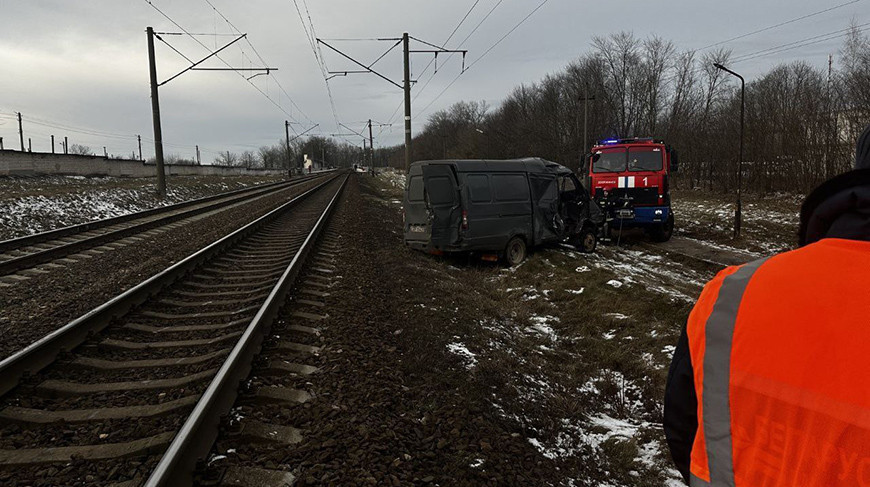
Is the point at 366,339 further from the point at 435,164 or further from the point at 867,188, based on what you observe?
the point at 435,164

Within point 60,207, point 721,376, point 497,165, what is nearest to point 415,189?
point 497,165

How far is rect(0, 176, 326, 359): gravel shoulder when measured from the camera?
5.80m

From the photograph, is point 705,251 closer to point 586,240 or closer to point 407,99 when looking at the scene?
point 586,240

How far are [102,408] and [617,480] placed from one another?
4021 millimetres

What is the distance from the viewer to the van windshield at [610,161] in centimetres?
1535

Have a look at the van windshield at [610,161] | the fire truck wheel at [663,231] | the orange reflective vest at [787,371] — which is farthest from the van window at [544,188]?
the orange reflective vest at [787,371]

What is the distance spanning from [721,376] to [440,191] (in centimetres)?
931

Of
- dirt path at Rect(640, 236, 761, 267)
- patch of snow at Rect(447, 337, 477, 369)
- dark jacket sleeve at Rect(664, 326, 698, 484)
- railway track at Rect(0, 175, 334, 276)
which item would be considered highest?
dark jacket sleeve at Rect(664, 326, 698, 484)

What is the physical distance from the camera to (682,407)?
4.29ft

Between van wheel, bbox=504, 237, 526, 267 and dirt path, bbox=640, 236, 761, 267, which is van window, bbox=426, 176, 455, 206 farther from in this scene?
dirt path, bbox=640, 236, 761, 267

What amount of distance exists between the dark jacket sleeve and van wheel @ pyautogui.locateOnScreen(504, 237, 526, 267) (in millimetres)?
9710

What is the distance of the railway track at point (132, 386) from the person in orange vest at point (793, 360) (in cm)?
277

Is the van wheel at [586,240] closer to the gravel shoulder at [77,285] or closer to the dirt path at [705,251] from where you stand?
the dirt path at [705,251]

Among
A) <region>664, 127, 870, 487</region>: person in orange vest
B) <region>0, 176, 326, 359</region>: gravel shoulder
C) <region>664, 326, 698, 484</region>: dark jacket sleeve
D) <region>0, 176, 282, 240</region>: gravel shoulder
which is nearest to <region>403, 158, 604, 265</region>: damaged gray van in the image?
<region>0, 176, 326, 359</region>: gravel shoulder
